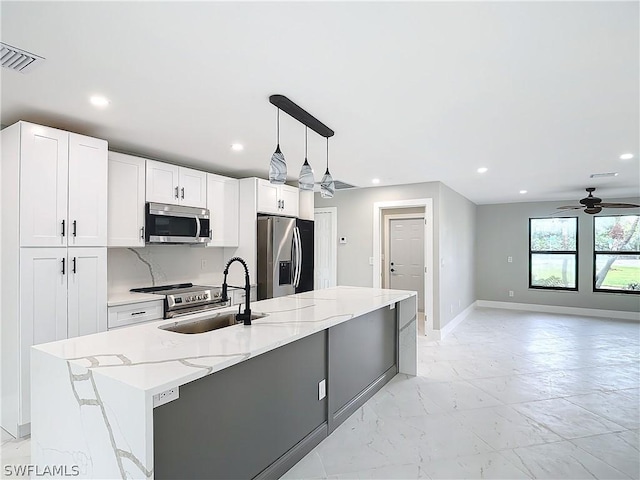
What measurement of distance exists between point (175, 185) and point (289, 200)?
1.72 m

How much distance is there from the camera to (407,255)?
23.9 feet

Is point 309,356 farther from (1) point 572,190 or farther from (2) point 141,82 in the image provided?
(1) point 572,190

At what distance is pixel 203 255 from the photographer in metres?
4.66

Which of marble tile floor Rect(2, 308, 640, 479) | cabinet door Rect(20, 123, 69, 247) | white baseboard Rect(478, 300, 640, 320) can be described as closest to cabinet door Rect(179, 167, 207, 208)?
cabinet door Rect(20, 123, 69, 247)

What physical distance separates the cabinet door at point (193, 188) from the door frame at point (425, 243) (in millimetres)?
Result: 2764

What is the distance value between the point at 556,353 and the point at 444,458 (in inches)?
127

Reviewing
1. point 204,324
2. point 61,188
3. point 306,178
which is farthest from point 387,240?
point 61,188

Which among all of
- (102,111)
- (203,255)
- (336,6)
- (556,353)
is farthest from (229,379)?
(556,353)

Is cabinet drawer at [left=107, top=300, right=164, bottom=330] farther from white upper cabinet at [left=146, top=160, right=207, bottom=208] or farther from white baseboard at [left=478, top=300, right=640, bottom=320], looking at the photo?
white baseboard at [left=478, top=300, right=640, bottom=320]

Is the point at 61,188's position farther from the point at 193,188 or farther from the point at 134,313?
the point at 193,188

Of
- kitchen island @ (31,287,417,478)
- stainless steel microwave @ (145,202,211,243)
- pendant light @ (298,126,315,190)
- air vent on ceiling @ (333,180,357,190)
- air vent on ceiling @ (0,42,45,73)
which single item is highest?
air vent on ceiling @ (0,42,45,73)

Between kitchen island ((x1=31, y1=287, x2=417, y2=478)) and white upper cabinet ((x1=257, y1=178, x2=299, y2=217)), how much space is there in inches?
90.0

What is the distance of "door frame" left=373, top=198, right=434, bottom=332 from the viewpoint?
5352 mm

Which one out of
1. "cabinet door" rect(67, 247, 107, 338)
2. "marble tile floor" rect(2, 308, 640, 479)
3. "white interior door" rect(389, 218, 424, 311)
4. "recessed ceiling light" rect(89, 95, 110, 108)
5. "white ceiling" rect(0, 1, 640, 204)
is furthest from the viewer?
"white interior door" rect(389, 218, 424, 311)
